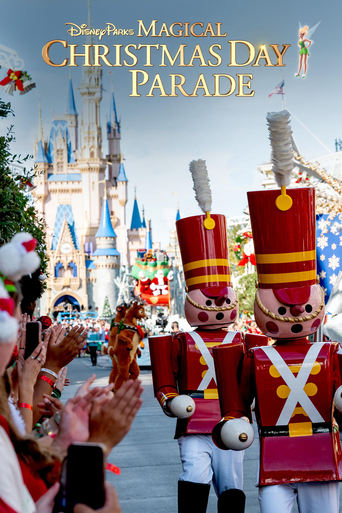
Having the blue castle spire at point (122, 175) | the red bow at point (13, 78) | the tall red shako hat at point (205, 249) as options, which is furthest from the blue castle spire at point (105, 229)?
the tall red shako hat at point (205, 249)

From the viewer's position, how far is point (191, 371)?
5.01 metres

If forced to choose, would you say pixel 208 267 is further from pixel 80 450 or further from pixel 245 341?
pixel 80 450

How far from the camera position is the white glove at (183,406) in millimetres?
4590

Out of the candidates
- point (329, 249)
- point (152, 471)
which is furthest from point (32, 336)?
point (329, 249)

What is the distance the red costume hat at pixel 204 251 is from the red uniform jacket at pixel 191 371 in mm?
439

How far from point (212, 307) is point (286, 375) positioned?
1.47 meters

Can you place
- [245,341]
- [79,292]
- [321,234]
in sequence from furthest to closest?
1. [79,292]
2. [321,234]
3. [245,341]

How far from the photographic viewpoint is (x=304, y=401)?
3801 millimetres

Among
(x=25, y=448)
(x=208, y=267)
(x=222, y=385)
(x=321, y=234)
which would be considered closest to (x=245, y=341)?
(x=208, y=267)

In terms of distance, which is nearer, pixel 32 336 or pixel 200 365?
pixel 32 336

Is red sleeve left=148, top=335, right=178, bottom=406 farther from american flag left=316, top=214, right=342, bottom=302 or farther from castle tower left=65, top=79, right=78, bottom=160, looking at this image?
castle tower left=65, top=79, right=78, bottom=160

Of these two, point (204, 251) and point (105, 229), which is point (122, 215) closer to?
point (105, 229)

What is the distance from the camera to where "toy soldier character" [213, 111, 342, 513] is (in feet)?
12.2

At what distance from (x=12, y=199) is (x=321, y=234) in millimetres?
4526
